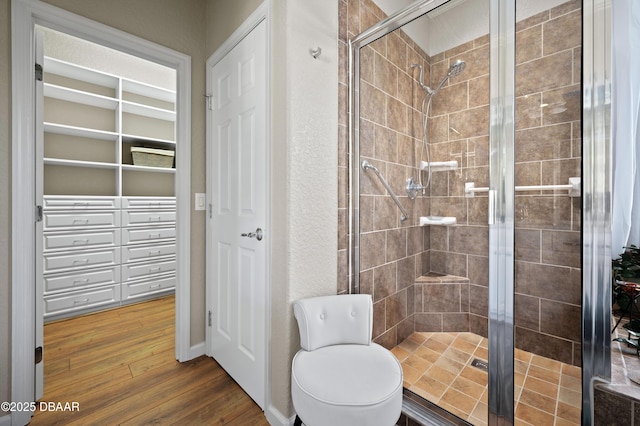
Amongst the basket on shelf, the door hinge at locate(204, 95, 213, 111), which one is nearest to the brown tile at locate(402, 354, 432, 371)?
the door hinge at locate(204, 95, 213, 111)

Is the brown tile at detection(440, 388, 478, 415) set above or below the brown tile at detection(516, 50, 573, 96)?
below

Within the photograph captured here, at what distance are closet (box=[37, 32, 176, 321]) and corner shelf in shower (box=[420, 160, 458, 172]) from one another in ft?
9.90

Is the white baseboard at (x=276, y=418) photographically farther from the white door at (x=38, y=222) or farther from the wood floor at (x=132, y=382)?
the white door at (x=38, y=222)

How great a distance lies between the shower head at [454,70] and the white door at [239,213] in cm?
103

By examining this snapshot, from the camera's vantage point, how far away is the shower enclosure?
1.11m

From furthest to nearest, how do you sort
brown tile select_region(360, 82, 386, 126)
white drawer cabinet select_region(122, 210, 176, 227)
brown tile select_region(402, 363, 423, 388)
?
1. white drawer cabinet select_region(122, 210, 176, 227)
2. brown tile select_region(360, 82, 386, 126)
3. brown tile select_region(402, 363, 423, 388)

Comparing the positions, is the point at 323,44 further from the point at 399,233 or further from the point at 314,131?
the point at 399,233

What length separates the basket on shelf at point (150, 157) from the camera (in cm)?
312

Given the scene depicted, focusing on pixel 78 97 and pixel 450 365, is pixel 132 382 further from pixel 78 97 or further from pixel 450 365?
pixel 78 97

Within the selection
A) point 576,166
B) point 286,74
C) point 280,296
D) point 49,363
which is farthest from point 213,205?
point 576,166

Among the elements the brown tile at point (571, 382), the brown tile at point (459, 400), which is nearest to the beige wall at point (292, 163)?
the brown tile at point (459, 400)

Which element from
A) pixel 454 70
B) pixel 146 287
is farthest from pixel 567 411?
pixel 146 287

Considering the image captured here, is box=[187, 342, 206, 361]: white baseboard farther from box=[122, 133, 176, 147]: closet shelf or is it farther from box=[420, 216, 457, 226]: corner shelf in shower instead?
box=[122, 133, 176, 147]: closet shelf

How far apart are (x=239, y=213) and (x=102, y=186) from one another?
2.46 meters
